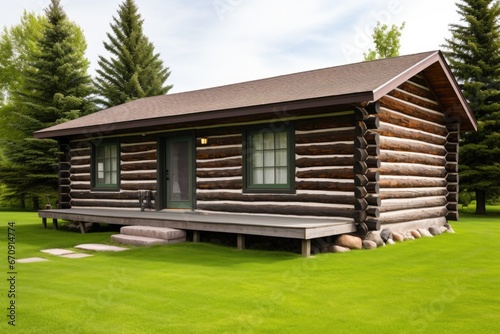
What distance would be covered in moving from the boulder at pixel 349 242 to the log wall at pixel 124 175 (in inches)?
236

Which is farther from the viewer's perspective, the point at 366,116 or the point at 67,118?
the point at 67,118

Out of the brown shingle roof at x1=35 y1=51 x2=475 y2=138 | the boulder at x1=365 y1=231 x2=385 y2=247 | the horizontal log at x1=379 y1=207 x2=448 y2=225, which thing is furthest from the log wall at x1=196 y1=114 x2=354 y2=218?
the horizontal log at x1=379 y1=207 x2=448 y2=225

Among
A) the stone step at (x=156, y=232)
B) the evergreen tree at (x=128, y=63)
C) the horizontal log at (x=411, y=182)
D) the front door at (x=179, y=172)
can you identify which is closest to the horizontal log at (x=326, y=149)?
the horizontal log at (x=411, y=182)

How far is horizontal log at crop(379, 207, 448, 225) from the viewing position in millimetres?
10375

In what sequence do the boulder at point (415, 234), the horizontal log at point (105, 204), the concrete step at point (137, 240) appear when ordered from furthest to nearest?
the horizontal log at point (105, 204) → the boulder at point (415, 234) → the concrete step at point (137, 240)

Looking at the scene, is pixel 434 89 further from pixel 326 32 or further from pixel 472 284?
pixel 472 284

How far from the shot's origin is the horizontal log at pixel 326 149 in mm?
9867

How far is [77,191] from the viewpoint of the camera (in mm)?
15695

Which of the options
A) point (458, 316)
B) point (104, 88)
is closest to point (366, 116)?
point (458, 316)

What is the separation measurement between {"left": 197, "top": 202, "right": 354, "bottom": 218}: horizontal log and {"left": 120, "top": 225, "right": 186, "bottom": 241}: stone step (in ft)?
5.74

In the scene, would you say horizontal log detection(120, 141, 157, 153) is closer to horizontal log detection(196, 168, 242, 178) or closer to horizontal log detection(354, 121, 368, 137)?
horizontal log detection(196, 168, 242, 178)

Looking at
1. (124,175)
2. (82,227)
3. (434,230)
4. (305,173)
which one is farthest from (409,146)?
(82,227)

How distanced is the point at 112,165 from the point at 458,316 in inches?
462

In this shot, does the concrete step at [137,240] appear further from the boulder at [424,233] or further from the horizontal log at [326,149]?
the boulder at [424,233]
